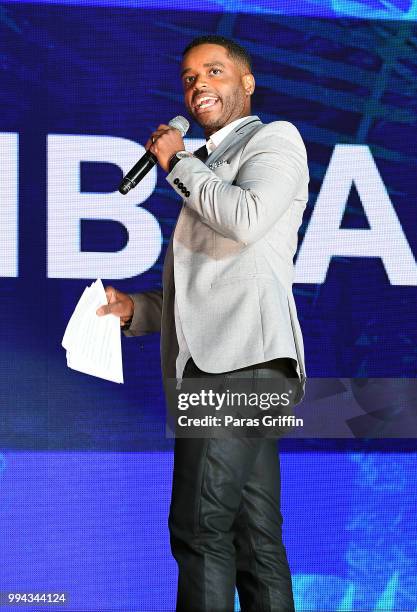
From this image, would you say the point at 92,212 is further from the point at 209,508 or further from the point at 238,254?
the point at 209,508

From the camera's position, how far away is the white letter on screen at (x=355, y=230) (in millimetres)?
3619

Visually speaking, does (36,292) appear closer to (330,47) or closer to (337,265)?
(337,265)

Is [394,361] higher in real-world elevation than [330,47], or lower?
lower

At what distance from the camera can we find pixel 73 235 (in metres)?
3.55

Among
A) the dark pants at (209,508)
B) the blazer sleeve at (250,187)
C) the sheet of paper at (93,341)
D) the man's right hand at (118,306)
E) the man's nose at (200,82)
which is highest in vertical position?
the man's nose at (200,82)

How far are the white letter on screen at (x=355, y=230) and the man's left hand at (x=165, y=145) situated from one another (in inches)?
59.8

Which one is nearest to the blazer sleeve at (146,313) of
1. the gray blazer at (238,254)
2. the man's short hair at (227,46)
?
the gray blazer at (238,254)

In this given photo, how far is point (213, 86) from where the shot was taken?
2289mm

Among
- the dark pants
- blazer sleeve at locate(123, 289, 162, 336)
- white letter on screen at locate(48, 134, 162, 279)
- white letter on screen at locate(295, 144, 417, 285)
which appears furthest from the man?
white letter on screen at locate(295, 144, 417, 285)

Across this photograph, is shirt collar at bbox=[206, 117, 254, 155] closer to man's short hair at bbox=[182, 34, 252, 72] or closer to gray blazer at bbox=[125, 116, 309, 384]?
gray blazer at bbox=[125, 116, 309, 384]

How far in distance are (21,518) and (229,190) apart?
179 cm

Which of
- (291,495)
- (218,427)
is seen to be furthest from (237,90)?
(291,495)

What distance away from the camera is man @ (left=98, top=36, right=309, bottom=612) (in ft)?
6.62

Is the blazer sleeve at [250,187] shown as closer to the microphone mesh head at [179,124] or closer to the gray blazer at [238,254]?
the gray blazer at [238,254]
